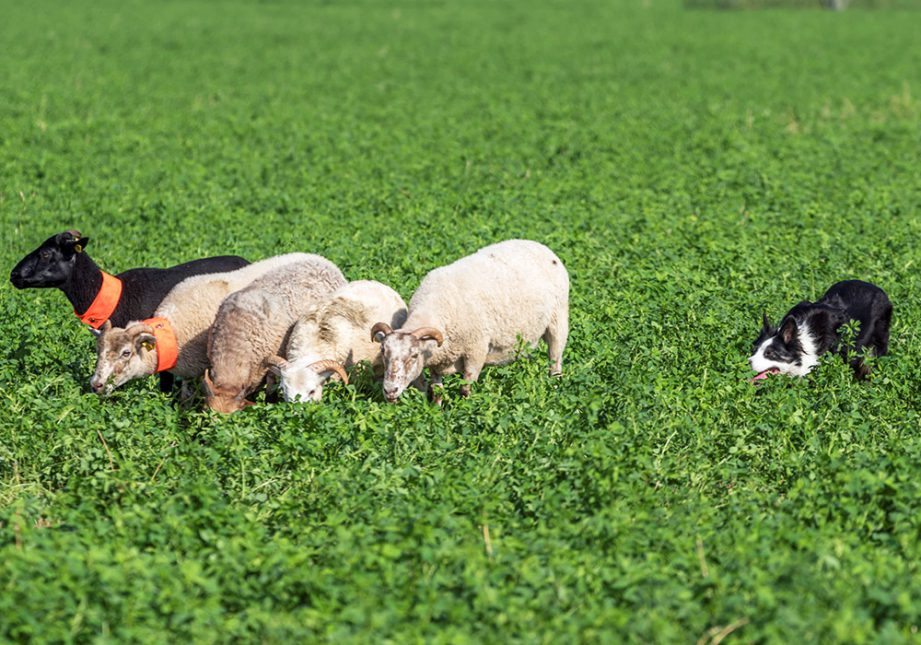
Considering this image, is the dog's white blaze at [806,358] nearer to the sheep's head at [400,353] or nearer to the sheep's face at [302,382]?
the sheep's head at [400,353]

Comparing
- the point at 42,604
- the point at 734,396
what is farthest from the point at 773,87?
the point at 42,604

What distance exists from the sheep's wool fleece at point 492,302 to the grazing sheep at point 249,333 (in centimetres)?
111

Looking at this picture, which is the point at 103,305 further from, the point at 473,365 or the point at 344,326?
the point at 473,365

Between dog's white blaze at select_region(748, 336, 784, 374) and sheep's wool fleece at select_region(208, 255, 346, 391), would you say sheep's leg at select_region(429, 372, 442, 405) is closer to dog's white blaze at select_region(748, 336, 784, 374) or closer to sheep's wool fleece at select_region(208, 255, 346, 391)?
sheep's wool fleece at select_region(208, 255, 346, 391)

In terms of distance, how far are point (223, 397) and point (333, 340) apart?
1.04 meters

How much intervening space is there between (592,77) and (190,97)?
10.5 m

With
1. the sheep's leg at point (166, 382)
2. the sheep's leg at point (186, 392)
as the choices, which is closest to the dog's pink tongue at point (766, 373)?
the sheep's leg at point (186, 392)

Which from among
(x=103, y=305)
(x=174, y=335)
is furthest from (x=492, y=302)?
(x=103, y=305)

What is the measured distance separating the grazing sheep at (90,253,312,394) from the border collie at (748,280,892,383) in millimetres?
4345

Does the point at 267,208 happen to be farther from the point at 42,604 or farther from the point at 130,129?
the point at 42,604

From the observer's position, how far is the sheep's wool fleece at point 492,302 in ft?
32.4

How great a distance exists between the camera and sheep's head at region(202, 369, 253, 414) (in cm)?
966

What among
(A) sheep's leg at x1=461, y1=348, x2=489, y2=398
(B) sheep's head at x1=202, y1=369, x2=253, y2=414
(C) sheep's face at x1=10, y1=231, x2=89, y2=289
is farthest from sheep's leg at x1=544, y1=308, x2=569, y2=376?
(C) sheep's face at x1=10, y1=231, x2=89, y2=289

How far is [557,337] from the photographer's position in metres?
10.8
